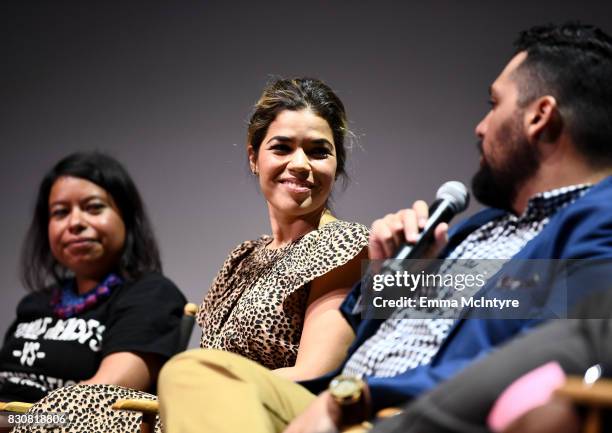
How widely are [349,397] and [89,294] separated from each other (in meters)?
1.80

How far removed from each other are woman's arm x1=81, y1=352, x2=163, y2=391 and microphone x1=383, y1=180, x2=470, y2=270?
48.7 inches

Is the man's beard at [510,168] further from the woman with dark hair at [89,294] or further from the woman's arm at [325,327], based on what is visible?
the woman with dark hair at [89,294]

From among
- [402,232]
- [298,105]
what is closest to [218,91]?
[298,105]

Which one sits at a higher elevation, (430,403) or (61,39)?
(61,39)

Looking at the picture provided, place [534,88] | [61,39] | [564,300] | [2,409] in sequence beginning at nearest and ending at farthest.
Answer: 1. [564,300]
2. [534,88]
3. [2,409]
4. [61,39]

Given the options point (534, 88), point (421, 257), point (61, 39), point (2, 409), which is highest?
point (61, 39)

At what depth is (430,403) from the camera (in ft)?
3.18

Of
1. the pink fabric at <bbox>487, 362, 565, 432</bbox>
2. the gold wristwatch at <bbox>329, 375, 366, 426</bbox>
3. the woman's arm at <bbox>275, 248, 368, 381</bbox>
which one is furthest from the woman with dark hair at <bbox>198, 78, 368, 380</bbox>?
the pink fabric at <bbox>487, 362, 565, 432</bbox>

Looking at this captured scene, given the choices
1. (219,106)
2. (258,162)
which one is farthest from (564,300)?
(219,106)

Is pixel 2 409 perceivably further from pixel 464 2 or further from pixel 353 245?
pixel 464 2

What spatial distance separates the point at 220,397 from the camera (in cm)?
129

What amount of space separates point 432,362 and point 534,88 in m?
0.56

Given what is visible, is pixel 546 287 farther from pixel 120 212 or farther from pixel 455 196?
pixel 120 212

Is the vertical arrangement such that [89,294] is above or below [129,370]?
above
